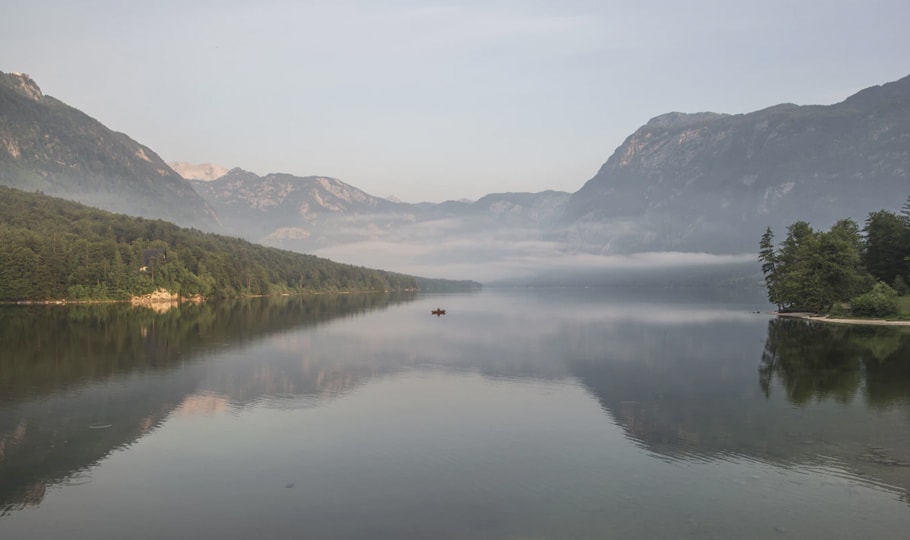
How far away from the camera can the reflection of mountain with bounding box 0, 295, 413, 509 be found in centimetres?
2847

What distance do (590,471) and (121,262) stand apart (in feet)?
577

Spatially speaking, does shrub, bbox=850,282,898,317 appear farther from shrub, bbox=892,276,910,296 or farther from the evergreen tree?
the evergreen tree

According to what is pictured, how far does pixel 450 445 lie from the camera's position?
3188 centimetres

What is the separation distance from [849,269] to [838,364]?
6576 cm

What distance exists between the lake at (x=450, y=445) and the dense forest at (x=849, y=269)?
46919 millimetres

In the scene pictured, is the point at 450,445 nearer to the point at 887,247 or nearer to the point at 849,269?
the point at 849,269

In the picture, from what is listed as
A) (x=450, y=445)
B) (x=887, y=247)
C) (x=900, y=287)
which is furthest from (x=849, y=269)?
(x=450, y=445)

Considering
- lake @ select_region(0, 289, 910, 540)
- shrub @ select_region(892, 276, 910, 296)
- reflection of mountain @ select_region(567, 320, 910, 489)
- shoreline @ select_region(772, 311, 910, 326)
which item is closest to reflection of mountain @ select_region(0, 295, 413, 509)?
lake @ select_region(0, 289, 910, 540)

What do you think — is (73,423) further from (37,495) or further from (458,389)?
(458,389)

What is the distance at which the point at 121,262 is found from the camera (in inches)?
6668

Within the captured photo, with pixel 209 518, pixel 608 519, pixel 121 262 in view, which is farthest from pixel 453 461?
pixel 121 262

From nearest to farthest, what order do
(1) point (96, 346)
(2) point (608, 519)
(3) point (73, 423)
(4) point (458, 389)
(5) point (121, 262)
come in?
(2) point (608, 519) < (3) point (73, 423) < (4) point (458, 389) < (1) point (96, 346) < (5) point (121, 262)

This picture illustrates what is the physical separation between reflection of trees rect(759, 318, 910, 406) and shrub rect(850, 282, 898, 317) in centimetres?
1486

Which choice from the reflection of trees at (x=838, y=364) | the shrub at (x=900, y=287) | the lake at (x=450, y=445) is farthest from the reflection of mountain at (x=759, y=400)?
the shrub at (x=900, y=287)
